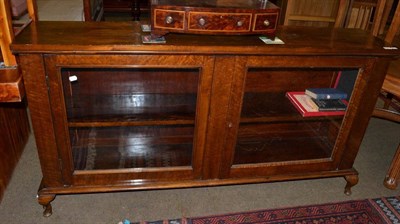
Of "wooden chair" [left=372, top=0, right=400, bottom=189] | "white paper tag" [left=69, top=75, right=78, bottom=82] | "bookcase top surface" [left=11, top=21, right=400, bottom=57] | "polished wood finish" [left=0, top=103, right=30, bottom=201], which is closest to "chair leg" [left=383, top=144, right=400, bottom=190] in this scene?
"wooden chair" [left=372, top=0, right=400, bottom=189]

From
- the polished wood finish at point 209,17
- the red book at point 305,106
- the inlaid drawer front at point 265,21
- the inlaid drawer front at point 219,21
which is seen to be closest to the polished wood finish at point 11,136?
the polished wood finish at point 209,17

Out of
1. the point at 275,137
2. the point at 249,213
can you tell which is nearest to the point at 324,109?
the point at 275,137

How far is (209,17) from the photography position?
1133 millimetres

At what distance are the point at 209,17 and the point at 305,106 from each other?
26.4 inches

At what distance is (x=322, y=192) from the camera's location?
1.67m

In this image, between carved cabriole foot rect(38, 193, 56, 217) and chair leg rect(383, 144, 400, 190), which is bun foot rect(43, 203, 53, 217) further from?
chair leg rect(383, 144, 400, 190)

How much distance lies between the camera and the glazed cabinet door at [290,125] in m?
1.31

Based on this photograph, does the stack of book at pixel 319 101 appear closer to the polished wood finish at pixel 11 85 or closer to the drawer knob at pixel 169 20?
the drawer knob at pixel 169 20

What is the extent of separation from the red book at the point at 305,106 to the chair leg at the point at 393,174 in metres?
0.46

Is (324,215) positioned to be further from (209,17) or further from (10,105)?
(10,105)

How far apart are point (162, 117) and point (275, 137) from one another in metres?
0.57

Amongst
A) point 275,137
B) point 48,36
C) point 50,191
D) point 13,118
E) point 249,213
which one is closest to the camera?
point 48,36

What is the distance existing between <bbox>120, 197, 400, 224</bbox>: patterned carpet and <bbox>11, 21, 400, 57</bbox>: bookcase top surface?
2.39 ft

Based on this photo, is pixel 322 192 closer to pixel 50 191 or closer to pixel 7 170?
pixel 50 191
